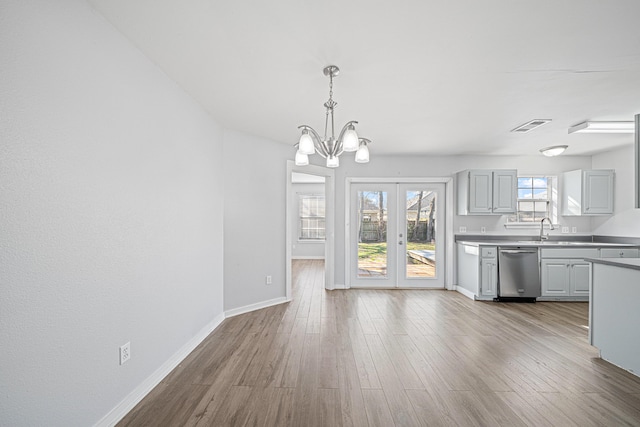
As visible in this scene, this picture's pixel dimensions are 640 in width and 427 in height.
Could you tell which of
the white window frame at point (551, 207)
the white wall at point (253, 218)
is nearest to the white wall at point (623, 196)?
the white window frame at point (551, 207)

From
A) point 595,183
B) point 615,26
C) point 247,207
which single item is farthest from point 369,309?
point 595,183

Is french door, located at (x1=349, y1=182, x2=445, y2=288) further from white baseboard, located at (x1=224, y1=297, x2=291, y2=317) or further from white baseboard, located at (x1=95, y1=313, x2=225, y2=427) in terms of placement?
white baseboard, located at (x1=95, y1=313, x2=225, y2=427)

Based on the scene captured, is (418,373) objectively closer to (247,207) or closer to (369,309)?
(369,309)

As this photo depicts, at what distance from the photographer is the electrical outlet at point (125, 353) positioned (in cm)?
199

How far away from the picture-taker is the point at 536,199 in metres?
5.64

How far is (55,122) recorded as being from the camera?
1.51 meters

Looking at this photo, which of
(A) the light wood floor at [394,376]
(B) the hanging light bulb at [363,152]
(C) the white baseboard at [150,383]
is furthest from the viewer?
(B) the hanging light bulb at [363,152]

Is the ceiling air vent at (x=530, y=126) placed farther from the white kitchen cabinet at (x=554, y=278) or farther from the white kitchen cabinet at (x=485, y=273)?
the white kitchen cabinet at (x=554, y=278)

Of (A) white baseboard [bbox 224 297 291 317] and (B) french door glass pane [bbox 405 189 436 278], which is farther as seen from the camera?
(B) french door glass pane [bbox 405 189 436 278]

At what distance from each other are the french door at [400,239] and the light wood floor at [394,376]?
5.34 ft

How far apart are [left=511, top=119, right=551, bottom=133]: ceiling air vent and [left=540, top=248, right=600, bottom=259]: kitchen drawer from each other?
2.05 m

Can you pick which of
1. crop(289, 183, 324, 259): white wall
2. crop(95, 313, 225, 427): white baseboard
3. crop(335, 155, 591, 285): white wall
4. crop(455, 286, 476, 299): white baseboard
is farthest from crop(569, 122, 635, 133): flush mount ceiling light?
crop(289, 183, 324, 259): white wall

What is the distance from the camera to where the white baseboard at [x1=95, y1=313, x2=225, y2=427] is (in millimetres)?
1900

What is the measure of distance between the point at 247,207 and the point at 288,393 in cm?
258
